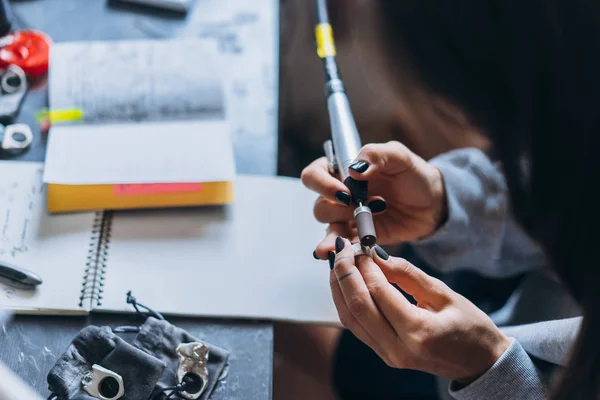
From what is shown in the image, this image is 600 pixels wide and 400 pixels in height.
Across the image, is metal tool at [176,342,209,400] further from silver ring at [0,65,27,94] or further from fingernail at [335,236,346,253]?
silver ring at [0,65,27,94]

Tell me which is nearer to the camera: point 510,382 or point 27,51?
point 510,382

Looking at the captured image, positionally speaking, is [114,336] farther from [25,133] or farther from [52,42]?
[52,42]

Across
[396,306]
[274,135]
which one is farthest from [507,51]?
[274,135]

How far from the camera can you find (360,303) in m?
0.50

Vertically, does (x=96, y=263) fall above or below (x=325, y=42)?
below

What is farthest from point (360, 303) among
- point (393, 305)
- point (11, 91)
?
point (11, 91)

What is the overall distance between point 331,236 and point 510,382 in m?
0.21

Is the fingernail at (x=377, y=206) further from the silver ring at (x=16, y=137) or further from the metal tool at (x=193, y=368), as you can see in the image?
the silver ring at (x=16, y=137)

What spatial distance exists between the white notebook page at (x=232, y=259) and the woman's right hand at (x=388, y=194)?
0.04 m

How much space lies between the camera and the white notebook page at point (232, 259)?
570 millimetres

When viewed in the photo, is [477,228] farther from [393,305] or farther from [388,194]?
[393,305]

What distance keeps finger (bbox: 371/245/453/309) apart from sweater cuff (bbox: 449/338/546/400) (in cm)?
7

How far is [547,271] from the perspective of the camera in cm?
69

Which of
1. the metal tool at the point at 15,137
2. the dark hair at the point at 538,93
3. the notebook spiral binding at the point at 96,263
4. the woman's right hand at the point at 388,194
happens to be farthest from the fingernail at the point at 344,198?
the metal tool at the point at 15,137
